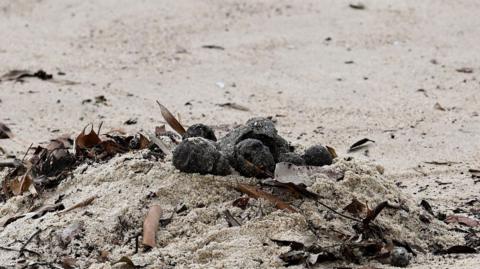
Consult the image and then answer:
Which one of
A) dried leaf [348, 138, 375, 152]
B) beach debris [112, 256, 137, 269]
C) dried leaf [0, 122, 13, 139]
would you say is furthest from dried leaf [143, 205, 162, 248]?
dried leaf [0, 122, 13, 139]

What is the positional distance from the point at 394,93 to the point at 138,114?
66.3 inches

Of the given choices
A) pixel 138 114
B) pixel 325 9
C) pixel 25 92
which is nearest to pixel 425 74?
pixel 325 9

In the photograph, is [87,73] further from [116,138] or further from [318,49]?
[116,138]

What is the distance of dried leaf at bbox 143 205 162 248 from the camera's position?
3.10m

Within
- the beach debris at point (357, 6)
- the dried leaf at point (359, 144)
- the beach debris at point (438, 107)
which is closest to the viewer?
the dried leaf at point (359, 144)

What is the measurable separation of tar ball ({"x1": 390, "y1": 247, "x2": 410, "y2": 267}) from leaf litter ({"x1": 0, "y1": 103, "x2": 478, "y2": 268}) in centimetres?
1

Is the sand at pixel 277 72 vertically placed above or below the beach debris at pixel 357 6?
below

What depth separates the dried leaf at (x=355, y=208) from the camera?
3293 mm

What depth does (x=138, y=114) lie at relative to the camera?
544 centimetres

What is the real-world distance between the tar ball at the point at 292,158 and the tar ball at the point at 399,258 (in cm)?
54

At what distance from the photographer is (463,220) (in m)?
3.60

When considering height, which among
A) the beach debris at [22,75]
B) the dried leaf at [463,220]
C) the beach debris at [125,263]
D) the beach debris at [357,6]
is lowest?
the beach debris at [22,75]

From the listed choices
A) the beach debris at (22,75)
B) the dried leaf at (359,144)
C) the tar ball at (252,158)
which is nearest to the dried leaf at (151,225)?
the tar ball at (252,158)

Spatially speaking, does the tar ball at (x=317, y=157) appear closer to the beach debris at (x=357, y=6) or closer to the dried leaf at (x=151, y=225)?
the dried leaf at (x=151, y=225)
